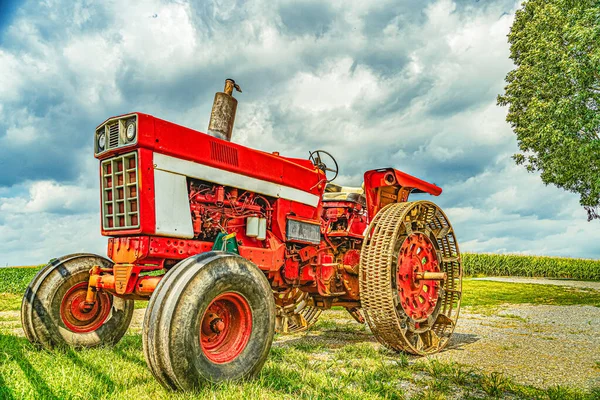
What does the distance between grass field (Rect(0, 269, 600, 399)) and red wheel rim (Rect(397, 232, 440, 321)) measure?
27.1 inches

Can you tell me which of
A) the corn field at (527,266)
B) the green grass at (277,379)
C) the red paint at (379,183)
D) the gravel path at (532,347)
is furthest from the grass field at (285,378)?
the corn field at (527,266)

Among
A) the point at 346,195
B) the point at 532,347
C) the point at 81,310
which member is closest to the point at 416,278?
the point at 346,195

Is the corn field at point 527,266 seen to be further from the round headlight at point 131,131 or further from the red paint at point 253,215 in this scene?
the round headlight at point 131,131

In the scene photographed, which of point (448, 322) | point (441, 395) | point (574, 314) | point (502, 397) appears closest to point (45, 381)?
point (441, 395)

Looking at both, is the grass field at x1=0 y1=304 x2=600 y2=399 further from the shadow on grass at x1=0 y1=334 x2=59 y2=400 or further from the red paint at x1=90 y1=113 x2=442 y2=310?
the red paint at x1=90 y1=113 x2=442 y2=310

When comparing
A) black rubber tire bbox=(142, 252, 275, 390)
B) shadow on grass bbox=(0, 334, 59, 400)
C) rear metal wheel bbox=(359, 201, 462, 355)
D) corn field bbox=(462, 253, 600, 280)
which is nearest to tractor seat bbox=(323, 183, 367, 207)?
rear metal wheel bbox=(359, 201, 462, 355)

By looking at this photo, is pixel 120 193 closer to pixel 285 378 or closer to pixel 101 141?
pixel 101 141

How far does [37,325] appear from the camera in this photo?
4277mm

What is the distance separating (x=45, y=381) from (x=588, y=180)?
1808 centimetres

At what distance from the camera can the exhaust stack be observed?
14.9ft

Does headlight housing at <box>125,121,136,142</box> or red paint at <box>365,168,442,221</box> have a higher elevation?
headlight housing at <box>125,121,136,142</box>

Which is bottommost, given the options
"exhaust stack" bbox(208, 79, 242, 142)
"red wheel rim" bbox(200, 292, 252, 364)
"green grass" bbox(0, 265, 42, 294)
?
"red wheel rim" bbox(200, 292, 252, 364)

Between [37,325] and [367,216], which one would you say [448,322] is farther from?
[37,325]

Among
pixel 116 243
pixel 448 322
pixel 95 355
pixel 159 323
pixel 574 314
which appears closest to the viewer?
pixel 159 323
